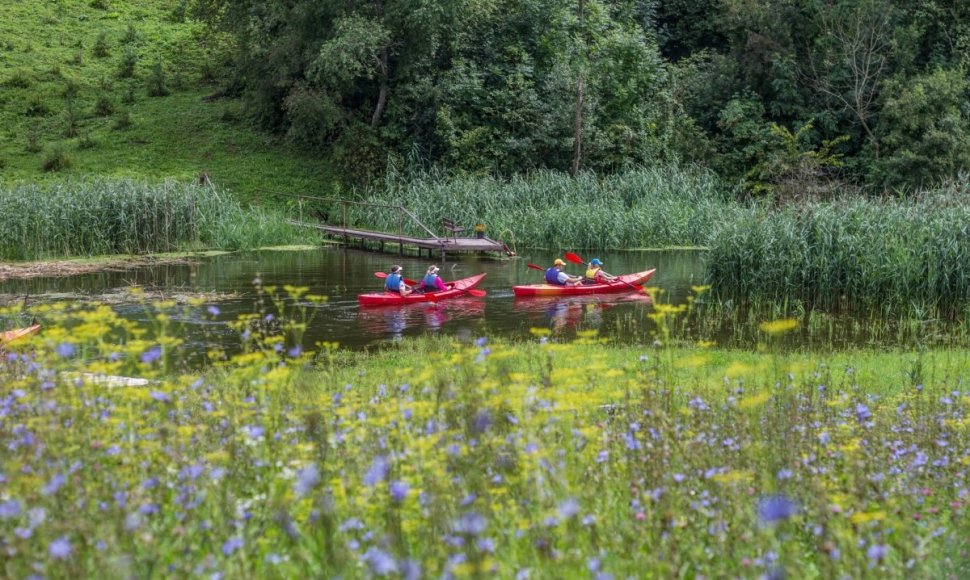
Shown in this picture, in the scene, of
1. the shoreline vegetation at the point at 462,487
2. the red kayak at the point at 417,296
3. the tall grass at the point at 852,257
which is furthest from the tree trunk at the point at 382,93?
the shoreline vegetation at the point at 462,487

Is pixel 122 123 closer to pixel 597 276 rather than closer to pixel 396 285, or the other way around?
pixel 396 285

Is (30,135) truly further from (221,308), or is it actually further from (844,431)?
(844,431)

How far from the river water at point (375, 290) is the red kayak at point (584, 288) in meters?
0.31

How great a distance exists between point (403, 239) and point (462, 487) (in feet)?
81.2

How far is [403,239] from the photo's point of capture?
1160 inches

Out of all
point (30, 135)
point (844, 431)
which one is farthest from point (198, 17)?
point (844, 431)

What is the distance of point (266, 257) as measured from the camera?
27500 millimetres

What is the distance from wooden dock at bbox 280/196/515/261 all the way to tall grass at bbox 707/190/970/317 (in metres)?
10.5

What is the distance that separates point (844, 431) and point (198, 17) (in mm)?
39779

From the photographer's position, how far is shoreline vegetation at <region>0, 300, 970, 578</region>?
4047mm

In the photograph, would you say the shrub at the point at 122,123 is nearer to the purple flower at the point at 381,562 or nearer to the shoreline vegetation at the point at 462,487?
the shoreline vegetation at the point at 462,487

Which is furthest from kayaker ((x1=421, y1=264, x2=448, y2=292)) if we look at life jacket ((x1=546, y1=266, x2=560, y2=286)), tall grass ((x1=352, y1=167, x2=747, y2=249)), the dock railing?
tall grass ((x1=352, y1=167, x2=747, y2=249))

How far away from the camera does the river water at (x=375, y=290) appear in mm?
16234

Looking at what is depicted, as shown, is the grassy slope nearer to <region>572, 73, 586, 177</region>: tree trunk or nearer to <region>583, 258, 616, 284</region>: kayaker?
<region>572, 73, 586, 177</region>: tree trunk
